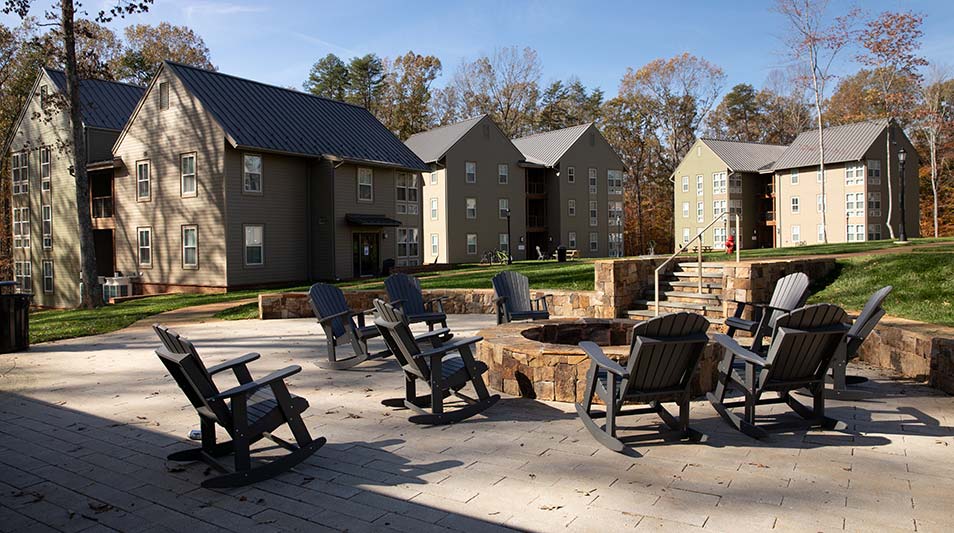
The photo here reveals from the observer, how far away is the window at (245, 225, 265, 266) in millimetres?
23531

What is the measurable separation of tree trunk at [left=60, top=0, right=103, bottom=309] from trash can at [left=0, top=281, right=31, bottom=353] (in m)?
10.1

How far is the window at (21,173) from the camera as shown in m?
31.6

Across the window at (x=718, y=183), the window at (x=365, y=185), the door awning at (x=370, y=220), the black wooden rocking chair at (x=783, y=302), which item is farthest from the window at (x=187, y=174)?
the window at (x=718, y=183)

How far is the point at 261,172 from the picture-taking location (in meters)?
23.9

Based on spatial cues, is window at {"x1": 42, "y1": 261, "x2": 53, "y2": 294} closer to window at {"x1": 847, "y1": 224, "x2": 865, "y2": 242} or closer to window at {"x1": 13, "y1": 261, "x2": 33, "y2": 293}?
window at {"x1": 13, "y1": 261, "x2": 33, "y2": 293}

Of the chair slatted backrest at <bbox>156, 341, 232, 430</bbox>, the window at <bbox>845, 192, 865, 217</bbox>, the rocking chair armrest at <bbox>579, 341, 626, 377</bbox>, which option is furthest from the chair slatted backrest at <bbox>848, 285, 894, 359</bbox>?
the window at <bbox>845, 192, 865, 217</bbox>

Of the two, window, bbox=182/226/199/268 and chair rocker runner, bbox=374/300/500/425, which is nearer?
chair rocker runner, bbox=374/300/500/425

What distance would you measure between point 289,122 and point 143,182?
19.8ft

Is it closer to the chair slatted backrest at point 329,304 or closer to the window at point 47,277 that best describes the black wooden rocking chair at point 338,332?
the chair slatted backrest at point 329,304

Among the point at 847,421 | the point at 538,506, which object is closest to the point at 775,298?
the point at 847,421

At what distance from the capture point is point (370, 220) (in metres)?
26.4

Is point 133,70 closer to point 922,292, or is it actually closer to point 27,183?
point 27,183

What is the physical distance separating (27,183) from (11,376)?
94.7 feet

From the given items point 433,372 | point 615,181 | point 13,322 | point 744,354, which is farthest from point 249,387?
point 615,181
